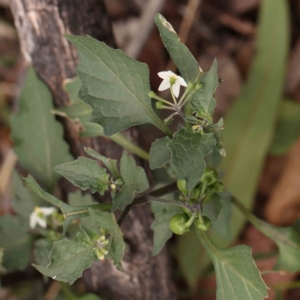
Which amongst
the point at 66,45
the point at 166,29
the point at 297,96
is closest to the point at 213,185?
the point at 166,29

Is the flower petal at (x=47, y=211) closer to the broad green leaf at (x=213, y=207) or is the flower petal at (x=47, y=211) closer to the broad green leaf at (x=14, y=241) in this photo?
the broad green leaf at (x=14, y=241)

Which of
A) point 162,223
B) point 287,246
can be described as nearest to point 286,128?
point 287,246

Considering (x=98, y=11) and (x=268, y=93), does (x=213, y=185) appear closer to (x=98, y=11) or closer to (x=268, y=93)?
(x=98, y=11)

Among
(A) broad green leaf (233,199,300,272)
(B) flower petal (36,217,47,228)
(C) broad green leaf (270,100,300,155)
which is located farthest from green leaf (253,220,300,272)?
(C) broad green leaf (270,100,300,155)

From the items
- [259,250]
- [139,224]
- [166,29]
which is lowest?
[259,250]

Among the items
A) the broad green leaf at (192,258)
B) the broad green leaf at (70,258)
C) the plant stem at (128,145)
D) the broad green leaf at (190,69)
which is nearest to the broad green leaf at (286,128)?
the broad green leaf at (192,258)

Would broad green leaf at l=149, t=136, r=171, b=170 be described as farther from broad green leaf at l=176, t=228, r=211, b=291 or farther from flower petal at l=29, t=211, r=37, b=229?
broad green leaf at l=176, t=228, r=211, b=291
